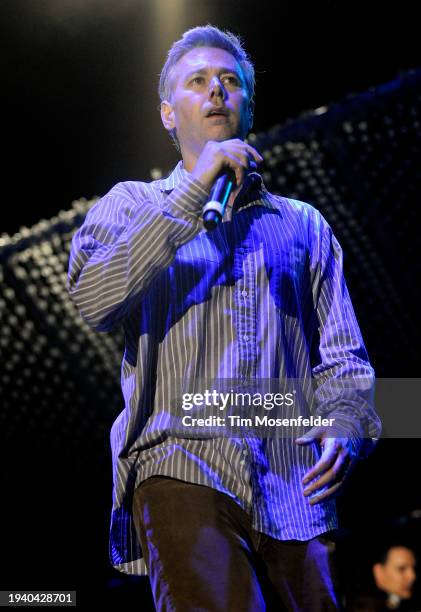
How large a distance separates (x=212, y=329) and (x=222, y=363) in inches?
2.7

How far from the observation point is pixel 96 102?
341 centimetres

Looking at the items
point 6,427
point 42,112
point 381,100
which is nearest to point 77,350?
point 6,427

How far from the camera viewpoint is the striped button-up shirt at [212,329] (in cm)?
125

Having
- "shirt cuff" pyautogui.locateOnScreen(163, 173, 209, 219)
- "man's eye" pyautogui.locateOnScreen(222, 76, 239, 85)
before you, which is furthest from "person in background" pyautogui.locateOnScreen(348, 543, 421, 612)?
"shirt cuff" pyautogui.locateOnScreen(163, 173, 209, 219)

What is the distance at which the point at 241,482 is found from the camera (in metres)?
1.22

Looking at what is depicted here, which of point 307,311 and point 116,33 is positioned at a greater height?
point 116,33

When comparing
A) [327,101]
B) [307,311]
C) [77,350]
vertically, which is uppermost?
[327,101]

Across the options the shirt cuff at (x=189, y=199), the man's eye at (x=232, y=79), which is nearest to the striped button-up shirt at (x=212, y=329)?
the shirt cuff at (x=189, y=199)

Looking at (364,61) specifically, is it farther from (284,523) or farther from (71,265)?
(284,523)

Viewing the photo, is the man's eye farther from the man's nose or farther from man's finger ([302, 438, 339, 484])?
man's finger ([302, 438, 339, 484])

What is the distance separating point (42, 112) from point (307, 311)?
2307 millimetres

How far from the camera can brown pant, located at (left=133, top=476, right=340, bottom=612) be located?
1.10 meters

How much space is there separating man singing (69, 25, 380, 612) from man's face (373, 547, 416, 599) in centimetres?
324

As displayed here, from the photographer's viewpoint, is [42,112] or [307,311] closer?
[307,311]
